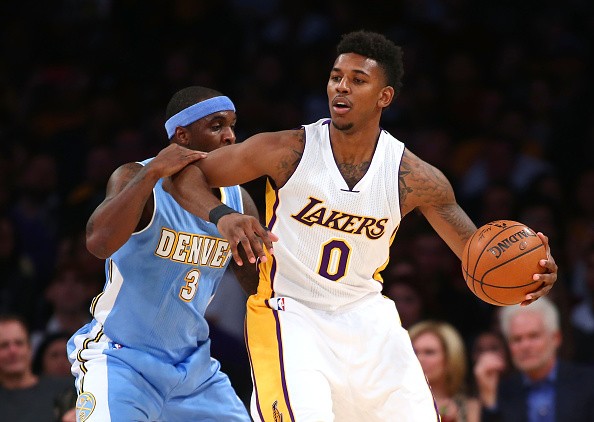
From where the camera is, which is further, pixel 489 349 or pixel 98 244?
pixel 489 349

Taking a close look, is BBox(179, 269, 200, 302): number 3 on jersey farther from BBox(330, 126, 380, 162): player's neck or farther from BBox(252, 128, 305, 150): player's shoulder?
BBox(330, 126, 380, 162): player's neck

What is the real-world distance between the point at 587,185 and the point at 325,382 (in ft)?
16.2

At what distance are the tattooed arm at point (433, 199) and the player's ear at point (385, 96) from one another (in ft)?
0.80

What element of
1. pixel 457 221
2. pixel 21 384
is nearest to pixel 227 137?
pixel 457 221

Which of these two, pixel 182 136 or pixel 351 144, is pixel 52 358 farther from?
pixel 351 144

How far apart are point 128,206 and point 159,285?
538mm

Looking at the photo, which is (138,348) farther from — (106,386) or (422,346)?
(422,346)

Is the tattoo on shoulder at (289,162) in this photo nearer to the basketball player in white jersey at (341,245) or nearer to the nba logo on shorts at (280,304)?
the basketball player in white jersey at (341,245)

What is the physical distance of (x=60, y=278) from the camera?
8492mm

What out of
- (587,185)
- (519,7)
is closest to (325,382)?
(587,185)

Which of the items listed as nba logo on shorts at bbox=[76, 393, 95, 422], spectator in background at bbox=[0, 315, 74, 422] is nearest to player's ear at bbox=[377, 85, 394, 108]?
nba logo on shorts at bbox=[76, 393, 95, 422]

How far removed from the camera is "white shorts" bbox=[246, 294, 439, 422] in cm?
460

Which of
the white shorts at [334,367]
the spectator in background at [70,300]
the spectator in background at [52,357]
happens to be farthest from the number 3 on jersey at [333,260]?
the spectator in background at [70,300]

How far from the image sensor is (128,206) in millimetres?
4812
